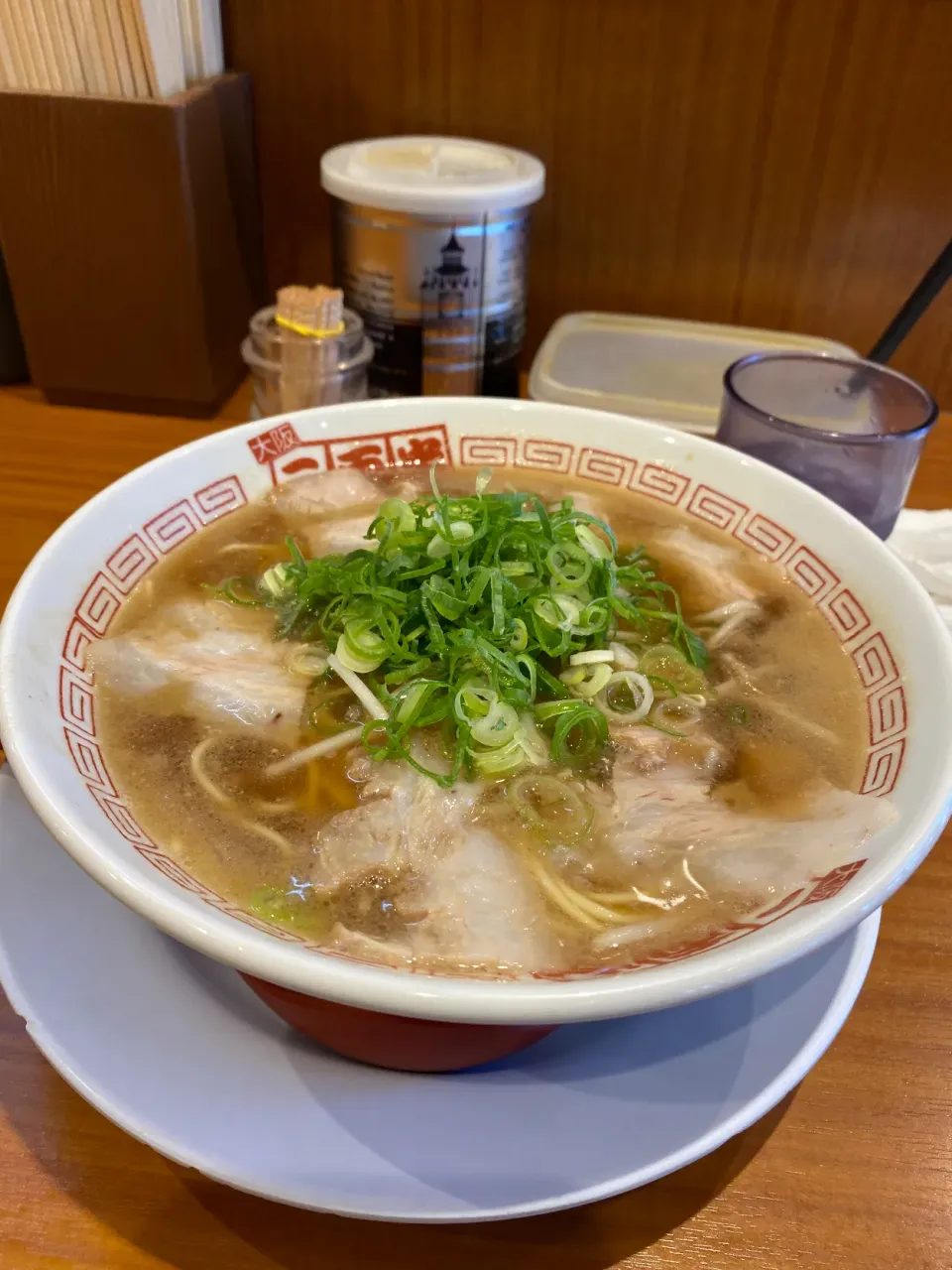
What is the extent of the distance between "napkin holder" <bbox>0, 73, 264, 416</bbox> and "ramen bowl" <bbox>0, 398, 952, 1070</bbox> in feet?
2.01

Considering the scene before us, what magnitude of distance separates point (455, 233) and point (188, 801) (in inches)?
46.3

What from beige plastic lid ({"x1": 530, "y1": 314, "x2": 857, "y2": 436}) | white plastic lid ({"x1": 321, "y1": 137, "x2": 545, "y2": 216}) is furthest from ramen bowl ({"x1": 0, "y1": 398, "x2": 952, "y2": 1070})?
beige plastic lid ({"x1": 530, "y1": 314, "x2": 857, "y2": 436})

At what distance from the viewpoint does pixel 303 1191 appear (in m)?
0.75

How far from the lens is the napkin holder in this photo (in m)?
1.63

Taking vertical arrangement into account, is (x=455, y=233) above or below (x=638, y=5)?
below

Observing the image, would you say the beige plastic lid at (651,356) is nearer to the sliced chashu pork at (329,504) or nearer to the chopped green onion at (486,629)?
the sliced chashu pork at (329,504)

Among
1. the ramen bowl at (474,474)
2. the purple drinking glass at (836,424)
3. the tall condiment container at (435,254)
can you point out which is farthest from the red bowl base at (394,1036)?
the tall condiment container at (435,254)

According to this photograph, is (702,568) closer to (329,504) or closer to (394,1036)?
(329,504)

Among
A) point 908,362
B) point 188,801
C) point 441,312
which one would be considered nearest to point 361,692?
point 188,801

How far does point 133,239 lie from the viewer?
1735 millimetres

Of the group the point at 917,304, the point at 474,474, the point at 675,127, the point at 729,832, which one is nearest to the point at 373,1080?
the point at 729,832

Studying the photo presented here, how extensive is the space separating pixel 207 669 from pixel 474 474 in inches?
22.8

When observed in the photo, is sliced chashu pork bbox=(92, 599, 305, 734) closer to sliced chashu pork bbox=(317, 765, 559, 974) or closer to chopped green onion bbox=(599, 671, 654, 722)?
sliced chashu pork bbox=(317, 765, 559, 974)

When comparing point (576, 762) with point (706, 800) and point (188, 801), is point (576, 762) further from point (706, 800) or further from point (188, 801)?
point (188, 801)
